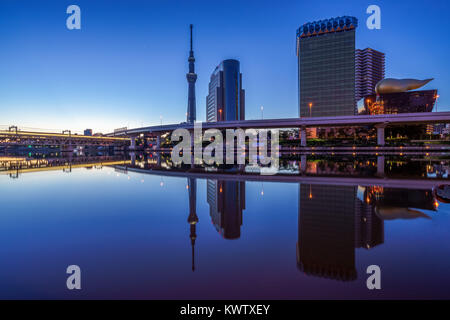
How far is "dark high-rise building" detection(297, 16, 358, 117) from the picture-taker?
11638cm

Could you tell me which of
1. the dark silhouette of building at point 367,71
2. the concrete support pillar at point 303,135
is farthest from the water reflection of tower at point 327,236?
the dark silhouette of building at point 367,71

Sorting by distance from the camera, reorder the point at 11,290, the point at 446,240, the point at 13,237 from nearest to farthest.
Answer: the point at 11,290 < the point at 446,240 < the point at 13,237

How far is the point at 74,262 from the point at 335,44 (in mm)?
139350

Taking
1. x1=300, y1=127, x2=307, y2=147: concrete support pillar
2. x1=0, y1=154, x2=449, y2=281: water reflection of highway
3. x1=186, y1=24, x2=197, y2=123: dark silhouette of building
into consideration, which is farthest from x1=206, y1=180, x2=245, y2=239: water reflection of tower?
x1=186, y1=24, x2=197, y2=123: dark silhouette of building

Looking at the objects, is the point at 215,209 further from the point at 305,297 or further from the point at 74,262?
the point at 305,297

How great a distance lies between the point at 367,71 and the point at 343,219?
705 ft

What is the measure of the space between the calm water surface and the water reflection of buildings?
4 cm

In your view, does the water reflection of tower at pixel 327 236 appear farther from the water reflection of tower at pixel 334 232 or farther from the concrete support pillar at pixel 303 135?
the concrete support pillar at pixel 303 135

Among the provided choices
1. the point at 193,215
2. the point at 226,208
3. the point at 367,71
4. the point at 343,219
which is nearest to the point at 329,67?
the point at 367,71

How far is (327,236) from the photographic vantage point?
6.12 m

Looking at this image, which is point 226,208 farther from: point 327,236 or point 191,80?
point 191,80
